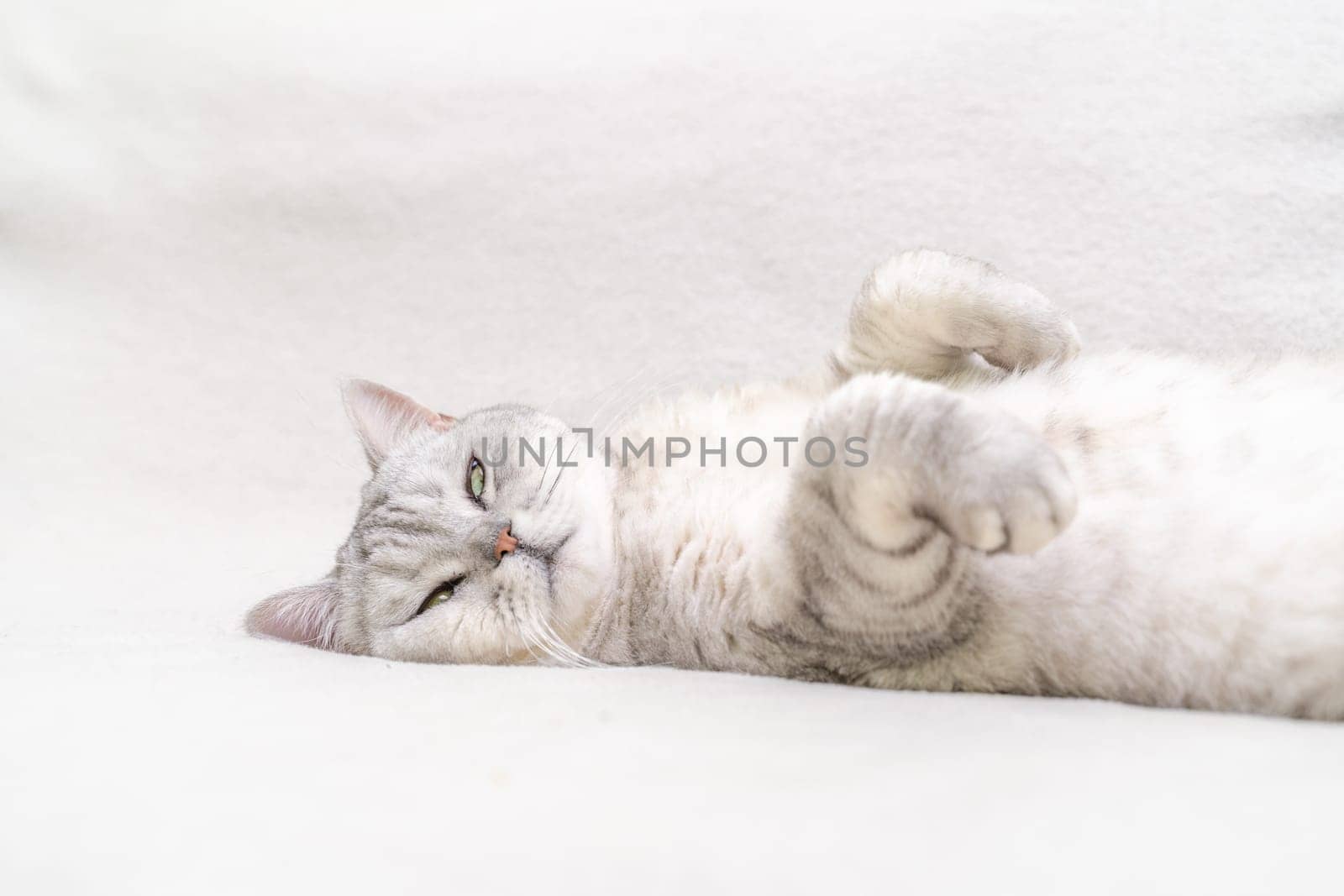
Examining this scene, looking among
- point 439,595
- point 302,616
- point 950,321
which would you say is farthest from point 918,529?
point 302,616

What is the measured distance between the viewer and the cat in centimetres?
108

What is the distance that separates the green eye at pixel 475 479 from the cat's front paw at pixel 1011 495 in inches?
27.8

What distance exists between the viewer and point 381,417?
1719 mm

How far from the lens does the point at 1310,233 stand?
2088 millimetres

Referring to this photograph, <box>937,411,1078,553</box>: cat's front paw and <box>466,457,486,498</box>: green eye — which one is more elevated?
<box>937,411,1078,553</box>: cat's front paw

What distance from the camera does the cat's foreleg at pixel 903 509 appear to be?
989mm

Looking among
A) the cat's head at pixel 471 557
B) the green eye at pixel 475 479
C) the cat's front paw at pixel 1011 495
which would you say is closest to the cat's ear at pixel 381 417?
the cat's head at pixel 471 557

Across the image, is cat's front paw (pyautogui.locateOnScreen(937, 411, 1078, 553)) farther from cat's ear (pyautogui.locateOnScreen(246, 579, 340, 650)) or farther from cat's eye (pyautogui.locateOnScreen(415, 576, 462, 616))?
cat's ear (pyautogui.locateOnScreen(246, 579, 340, 650))

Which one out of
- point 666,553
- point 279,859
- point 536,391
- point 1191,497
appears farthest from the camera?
point 536,391

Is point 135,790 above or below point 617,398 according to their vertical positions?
below

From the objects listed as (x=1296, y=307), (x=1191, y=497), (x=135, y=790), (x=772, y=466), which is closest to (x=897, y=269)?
(x=772, y=466)

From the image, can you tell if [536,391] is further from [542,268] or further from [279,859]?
[279,859]

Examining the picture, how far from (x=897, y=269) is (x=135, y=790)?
1.16 metres

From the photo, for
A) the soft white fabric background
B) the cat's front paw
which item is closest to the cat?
the cat's front paw
